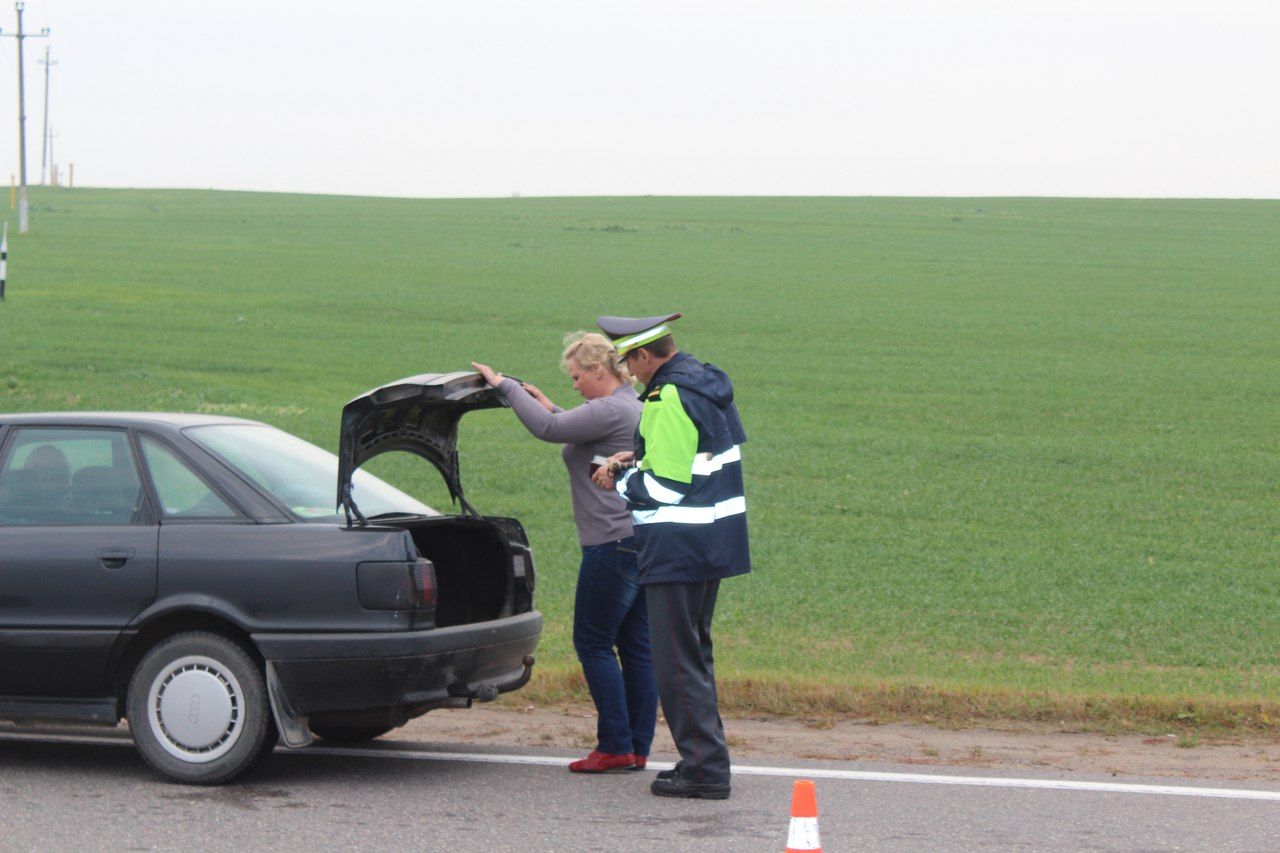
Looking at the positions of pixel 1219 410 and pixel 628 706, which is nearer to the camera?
pixel 628 706

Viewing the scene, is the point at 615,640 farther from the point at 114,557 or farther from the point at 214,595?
the point at 114,557

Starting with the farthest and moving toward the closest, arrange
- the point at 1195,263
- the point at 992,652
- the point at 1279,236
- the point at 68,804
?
1. the point at 1279,236
2. the point at 1195,263
3. the point at 992,652
4. the point at 68,804

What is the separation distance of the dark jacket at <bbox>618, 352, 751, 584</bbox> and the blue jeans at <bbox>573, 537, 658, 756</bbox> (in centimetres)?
42

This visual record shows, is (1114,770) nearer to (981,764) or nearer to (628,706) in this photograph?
(981,764)

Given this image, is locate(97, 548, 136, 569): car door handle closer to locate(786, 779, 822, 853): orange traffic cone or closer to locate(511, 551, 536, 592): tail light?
locate(511, 551, 536, 592): tail light

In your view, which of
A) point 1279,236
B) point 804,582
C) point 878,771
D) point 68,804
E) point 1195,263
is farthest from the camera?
point 1279,236

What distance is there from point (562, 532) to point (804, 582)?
2768mm

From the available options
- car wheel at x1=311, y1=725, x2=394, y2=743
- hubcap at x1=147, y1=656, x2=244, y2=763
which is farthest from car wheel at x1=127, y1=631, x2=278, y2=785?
car wheel at x1=311, y1=725, x2=394, y2=743

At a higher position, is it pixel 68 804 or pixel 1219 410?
pixel 1219 410

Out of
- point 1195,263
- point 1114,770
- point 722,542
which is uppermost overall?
point 1195,263

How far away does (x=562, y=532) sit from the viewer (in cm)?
1452

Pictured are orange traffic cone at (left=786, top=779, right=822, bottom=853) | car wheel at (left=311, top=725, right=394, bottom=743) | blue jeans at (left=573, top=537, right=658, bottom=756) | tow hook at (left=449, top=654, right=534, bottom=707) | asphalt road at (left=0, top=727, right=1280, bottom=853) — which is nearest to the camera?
orange traffic cone at (left=786, top=779, right=822, bottom=853)

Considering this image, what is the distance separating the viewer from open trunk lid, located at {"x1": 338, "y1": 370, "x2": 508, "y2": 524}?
6.86 m

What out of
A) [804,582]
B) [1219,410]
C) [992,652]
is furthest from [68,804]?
[1219,410]
